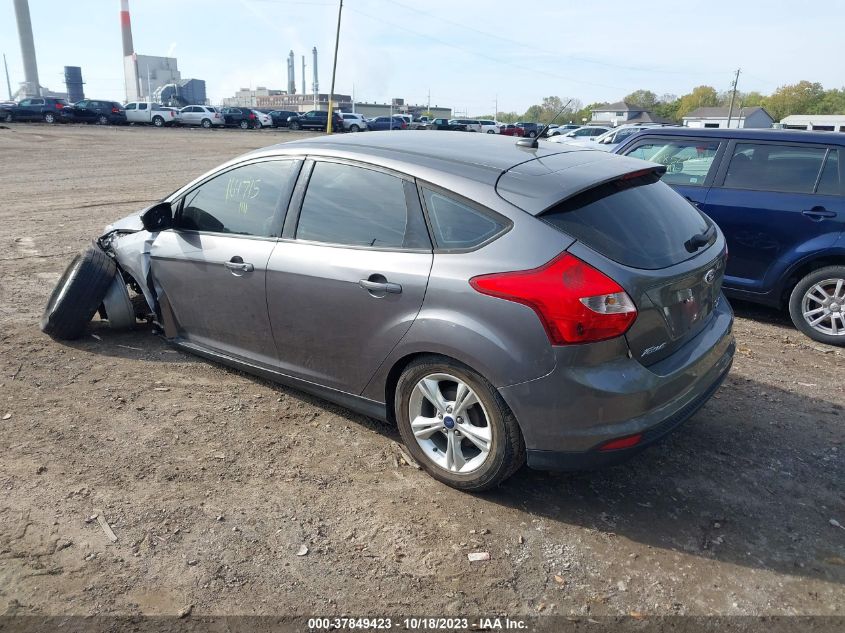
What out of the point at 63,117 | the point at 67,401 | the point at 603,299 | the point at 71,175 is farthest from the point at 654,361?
the point at 63,117

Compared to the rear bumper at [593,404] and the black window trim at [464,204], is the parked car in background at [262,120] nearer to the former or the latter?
the black window trim at [464,204]

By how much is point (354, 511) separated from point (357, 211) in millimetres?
1571

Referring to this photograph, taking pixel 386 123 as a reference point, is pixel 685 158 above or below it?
above

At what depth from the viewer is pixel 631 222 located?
10.4 feet

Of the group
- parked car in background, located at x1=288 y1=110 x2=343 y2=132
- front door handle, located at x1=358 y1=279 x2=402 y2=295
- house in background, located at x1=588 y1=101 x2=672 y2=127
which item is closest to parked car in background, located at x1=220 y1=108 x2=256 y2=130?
parked car in background, located at x1=288 y1=110 x2=343 y2=132

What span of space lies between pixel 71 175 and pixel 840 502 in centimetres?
1845

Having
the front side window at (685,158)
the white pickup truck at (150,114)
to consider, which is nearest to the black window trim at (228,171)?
the front side window at (685,158)

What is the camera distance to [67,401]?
13.8 ft

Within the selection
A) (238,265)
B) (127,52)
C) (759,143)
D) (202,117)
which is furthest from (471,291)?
(127,52)

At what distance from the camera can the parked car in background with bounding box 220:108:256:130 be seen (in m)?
49.7

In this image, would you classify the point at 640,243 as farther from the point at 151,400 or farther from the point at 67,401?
the point at 67,401

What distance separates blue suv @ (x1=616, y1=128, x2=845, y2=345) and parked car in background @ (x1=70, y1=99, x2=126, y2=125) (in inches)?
1928

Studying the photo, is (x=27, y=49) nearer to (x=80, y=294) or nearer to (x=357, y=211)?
(x=80, y=294)

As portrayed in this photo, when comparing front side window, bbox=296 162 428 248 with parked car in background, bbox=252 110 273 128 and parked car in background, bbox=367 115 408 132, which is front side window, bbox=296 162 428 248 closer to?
parked car in background, bbox=367 115 408 132
